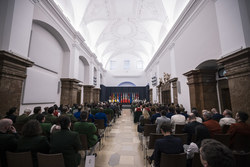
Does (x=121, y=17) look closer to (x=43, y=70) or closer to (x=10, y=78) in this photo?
(x=43, y=70)

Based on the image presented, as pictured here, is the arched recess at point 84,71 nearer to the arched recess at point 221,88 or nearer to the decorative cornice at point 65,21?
the decorative cornice at point 65,21

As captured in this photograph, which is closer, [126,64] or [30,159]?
[30,159]

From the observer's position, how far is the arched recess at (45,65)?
4863 millimetres

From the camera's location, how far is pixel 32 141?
4.91 feet

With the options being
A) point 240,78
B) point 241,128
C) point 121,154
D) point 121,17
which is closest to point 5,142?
point 121,154

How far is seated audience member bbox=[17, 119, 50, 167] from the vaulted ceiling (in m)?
7.03

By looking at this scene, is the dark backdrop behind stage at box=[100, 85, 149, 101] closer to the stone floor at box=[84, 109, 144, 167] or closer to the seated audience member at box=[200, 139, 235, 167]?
the stone floor at box=[84, 109, 144, 167]

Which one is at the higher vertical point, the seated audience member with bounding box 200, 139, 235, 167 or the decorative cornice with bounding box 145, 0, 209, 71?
the decorative cornice with bounding box 145, 0, 209, 71

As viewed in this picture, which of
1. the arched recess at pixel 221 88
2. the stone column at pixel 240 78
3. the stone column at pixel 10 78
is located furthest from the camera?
the arched recess at pixel 221 88

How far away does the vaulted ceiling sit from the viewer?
7316 millimetres

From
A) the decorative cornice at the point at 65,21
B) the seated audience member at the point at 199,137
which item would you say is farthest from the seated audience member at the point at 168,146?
the decorative cornice at the point at 65,21

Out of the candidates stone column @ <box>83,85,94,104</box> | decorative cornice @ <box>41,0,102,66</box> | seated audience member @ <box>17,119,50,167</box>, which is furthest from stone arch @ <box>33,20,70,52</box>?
seated audience member @ <box>17,119,50,167</box>

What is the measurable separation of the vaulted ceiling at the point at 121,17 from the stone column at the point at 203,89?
380 cm

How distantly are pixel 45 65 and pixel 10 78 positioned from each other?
2.55 meters
